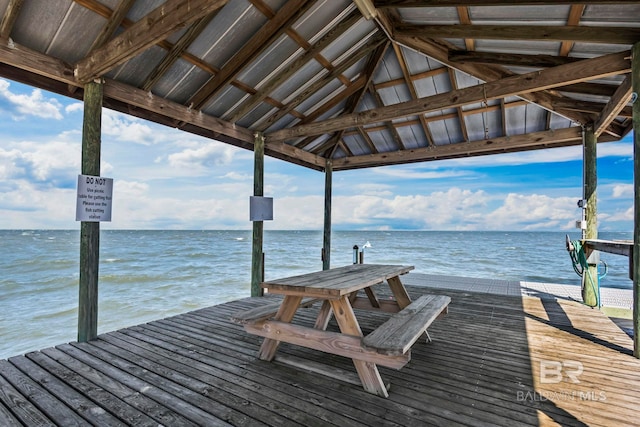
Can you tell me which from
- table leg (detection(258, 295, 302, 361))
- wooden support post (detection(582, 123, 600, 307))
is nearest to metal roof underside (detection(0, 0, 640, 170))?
wooden support post (detection(582, 123, 600, 307))

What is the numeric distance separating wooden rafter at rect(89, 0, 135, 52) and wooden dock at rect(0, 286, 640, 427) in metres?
2.93

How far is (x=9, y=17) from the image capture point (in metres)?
2.47

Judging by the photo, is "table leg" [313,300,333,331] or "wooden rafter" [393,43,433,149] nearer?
"table leg" [313,300,333,331]

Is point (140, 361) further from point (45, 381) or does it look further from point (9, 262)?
point (9, 262)

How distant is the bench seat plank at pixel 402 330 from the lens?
1740 mm

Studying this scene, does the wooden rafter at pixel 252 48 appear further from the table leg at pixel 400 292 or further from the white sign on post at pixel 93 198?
the table leg at pixel 400 292

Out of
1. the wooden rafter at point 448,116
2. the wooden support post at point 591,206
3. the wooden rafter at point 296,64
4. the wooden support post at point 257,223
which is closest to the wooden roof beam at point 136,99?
the wooden support post at point 257,223

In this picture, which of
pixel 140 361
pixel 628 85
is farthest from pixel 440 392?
pixel 628 85

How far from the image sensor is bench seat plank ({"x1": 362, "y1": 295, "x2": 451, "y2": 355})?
1.74 meters

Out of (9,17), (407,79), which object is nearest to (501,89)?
(407,79)

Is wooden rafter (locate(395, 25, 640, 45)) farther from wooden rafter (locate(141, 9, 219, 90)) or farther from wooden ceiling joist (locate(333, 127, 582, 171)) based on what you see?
wooden ceiling joist (locate(333, 127, 582, 171))

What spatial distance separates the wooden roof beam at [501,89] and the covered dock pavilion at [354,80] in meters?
0.01

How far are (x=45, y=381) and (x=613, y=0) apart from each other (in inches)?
201

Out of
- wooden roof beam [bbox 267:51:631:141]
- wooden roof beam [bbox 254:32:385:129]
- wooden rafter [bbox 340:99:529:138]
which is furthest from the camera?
wooden rafter [bbox 340:99:529:138]
